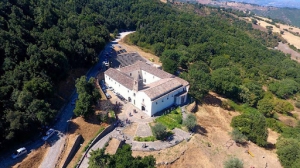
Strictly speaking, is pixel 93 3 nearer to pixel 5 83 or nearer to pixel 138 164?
pixel 5 83

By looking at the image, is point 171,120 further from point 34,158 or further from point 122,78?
point 34,158

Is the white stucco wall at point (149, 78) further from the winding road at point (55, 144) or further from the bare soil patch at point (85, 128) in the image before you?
the winding road at point (55, 144)

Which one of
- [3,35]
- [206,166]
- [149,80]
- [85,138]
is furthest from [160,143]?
[3,35]

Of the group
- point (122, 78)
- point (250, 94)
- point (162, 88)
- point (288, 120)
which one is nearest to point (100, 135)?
point (162, 88)

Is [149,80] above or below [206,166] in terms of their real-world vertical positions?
above

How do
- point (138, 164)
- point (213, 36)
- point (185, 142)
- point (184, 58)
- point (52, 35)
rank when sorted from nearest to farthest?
point (138, 164), point (185, 142), point (52, 35), point (184, 58), point (213, 36)

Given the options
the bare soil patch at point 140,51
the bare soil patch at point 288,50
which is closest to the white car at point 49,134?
the bare soil patch at point 140,51

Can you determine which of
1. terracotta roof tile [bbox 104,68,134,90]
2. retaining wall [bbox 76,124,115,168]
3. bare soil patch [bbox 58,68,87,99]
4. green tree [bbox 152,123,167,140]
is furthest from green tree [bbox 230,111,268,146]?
bare soil patch [bbox 58,68,87,99]
